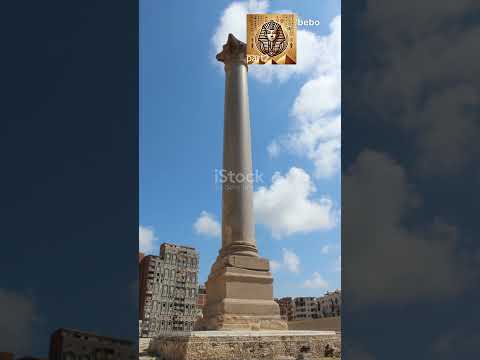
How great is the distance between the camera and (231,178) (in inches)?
658

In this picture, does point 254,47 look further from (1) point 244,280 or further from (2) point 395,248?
(2) point 395,248

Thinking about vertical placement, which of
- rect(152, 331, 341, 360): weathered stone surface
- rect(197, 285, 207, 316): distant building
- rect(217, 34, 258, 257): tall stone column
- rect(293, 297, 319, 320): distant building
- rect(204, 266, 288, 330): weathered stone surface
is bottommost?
rect(293, 297, 319, 320): distant building

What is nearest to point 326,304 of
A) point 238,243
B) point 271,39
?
point 238,243

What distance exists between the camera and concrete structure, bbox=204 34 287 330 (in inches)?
561

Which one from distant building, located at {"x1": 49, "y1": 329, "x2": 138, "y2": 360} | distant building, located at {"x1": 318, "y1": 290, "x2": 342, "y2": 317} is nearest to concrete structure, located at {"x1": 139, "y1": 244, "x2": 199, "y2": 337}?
distant building, located at {"x1": 49, "y1": 329, "x2": 138, "y2": 360}

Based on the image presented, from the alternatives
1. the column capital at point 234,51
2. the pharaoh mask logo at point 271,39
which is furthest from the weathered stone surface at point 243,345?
the column capital at point 234,51

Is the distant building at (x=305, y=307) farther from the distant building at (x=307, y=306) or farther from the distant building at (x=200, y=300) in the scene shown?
the distant building at (x=200, y=300)

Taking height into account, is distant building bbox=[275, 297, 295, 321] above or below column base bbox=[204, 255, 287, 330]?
below

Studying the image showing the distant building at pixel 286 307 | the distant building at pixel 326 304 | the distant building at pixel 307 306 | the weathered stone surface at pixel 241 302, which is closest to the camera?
the weathered stone surface at pixel 241 302

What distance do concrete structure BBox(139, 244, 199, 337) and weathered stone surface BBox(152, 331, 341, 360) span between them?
72.0 ft

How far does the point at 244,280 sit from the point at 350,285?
10383mm

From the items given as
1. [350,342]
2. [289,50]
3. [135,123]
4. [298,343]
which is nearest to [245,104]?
[289,50]

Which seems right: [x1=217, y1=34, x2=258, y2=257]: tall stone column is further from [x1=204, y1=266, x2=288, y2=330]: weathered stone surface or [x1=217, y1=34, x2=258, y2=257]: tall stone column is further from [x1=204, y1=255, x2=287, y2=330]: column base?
[x1=204, y1=266, x2=288, y2=330]: weathered stone surface

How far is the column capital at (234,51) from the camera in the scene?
57.0 feet
